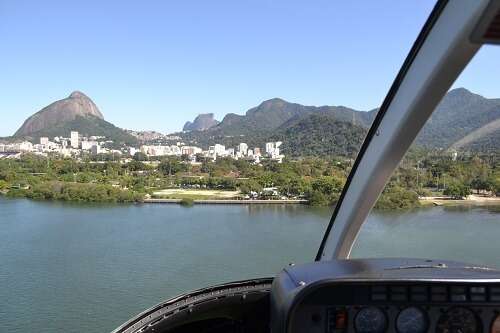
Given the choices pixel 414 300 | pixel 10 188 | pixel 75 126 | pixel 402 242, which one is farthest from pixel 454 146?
pixel 75 126

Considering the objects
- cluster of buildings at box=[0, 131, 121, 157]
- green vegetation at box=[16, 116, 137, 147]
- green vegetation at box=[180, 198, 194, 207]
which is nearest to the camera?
green vegetation at box=[180, 198, 194, 207]

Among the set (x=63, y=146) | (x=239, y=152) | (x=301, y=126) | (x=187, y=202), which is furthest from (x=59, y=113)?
(x=187, y=202)

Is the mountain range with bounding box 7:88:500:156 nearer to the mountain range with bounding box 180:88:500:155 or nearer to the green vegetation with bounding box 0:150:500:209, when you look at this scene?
the mountain range with bounding box 180:88:500:155

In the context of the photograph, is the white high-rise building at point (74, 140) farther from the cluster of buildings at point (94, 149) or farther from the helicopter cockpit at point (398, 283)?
the helicopter cockpit at point (398, 283)

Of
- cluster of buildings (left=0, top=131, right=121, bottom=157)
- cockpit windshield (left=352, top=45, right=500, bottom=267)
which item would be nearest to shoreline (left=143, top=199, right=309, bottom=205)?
cockpit windshield (left=352, top=45, right=500, bottom=267)

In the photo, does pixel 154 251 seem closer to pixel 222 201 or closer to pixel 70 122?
pixel 222 201

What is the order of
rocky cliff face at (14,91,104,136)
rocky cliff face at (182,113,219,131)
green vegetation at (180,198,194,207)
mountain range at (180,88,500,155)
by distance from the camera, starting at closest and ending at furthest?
mountain range at (180,88,500,155) → green vegetation at (180,198,194,207) → rocky cliff face at (14,91,104,136) → rocky cliff face at (182,113,219,131)
